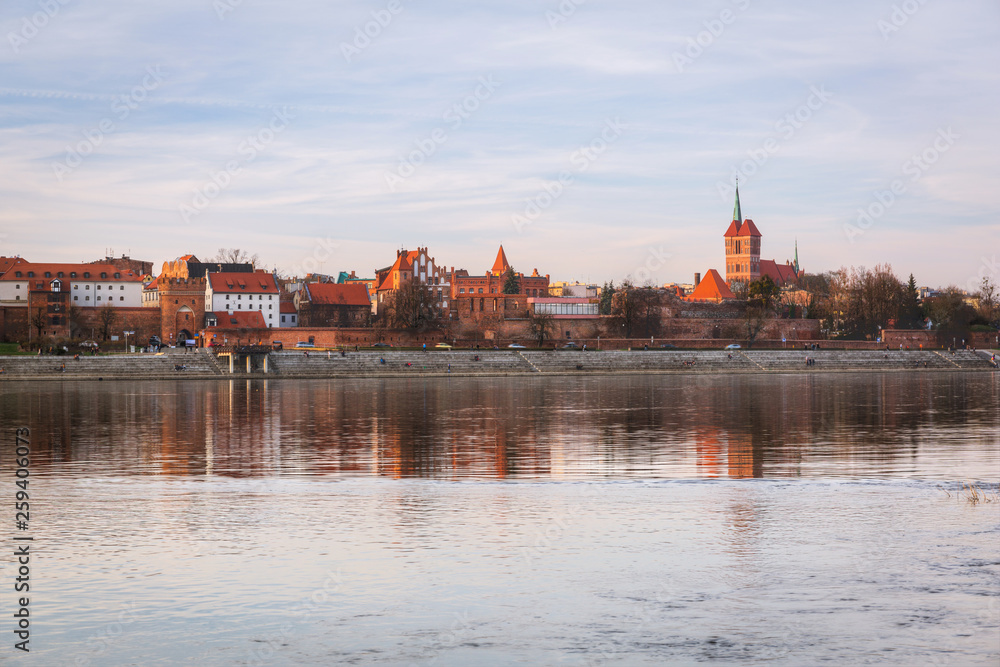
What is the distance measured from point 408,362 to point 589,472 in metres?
46.4

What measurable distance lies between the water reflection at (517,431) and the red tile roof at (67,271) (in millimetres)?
44363

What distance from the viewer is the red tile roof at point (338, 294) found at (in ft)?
317

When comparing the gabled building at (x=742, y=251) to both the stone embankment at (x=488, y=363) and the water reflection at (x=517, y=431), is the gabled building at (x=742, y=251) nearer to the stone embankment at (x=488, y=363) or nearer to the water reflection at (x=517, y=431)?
the stone embankment at (x=488, y=363)

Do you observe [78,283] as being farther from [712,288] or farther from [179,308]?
[712,288]

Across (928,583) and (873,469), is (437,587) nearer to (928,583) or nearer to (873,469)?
(928,583)

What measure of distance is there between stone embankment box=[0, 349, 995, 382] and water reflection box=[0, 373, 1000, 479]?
36.2 ft

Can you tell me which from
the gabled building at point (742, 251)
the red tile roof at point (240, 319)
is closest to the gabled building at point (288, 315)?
the red tile roof at point (240, 319)

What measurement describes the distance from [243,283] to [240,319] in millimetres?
5876

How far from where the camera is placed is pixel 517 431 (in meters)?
24.9

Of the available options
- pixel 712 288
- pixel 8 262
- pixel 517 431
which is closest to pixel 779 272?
pixel 712 288

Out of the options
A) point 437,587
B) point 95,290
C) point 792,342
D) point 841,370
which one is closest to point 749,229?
point 792,342

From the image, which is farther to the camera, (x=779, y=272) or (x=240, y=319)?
(x=779, y=272)

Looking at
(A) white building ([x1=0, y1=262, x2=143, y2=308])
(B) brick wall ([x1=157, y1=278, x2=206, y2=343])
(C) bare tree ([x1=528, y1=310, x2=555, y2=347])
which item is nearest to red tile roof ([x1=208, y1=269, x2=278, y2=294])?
(B) brick wall ([x1=157, y1=278, x2=206, y2=343])

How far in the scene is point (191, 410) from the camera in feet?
110
